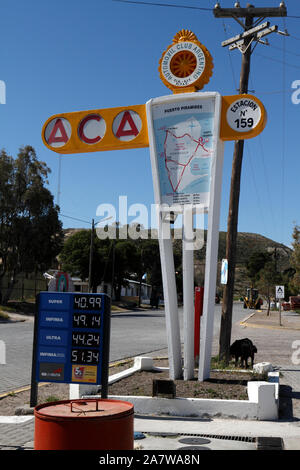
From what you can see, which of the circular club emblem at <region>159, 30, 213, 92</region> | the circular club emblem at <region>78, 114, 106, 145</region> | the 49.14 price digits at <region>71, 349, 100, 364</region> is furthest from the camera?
the circular club emblem at <region>78, 114, 106, 145</region>

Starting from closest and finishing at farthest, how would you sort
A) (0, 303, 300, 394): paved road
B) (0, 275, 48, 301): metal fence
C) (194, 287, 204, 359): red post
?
(194, 287, 204, 359): red post → (0, 303, 300, 394): paved road → (0, 275, 48, 301): metal fence

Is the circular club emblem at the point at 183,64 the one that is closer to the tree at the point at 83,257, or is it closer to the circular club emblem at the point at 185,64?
the circular club emblem at the point at 185,64

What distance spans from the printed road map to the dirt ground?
324 cm

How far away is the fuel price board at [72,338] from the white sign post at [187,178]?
9.00 ft

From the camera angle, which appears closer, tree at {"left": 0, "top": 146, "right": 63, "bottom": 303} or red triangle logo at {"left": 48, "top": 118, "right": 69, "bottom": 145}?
red triangle logo at {"left": 48, "top": 118, "right": 69, "bottom": 145}

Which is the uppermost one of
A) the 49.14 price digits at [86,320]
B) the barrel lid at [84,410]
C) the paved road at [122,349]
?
the 49.14 price digits at [86,320]

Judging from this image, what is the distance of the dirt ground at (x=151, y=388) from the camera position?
28.6 feet

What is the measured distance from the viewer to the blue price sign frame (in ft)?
23.8

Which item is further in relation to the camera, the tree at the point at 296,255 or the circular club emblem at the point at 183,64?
the tree at the point at 296,255

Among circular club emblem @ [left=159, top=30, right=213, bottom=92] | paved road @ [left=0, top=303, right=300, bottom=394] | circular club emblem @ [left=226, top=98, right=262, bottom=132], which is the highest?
circular club emblem @ [left=159, top=30, right=213, bottom=92]

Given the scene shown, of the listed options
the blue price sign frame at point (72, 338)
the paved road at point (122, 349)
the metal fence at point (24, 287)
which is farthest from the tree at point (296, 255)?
the blue price sign frame at point (72, 338)

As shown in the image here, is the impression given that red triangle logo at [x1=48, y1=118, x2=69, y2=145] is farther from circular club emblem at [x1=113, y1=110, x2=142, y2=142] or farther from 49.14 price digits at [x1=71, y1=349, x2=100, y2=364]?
49.14 price digits at [x1=71, y1=349, x2=100, y2=364]

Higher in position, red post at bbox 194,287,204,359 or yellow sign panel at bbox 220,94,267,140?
yellow sign panel at bbox 220,94,267,140

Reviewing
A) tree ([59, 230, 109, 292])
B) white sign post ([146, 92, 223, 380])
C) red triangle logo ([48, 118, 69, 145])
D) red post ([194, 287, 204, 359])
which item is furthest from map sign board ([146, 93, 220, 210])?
tree ([59, 230, 109, 292])
